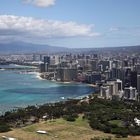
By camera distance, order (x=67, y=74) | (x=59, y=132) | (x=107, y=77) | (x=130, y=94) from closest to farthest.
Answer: (x=59, y=132)
(x=130, y=94)
(x=107, y=77)
(x=67, y=74)

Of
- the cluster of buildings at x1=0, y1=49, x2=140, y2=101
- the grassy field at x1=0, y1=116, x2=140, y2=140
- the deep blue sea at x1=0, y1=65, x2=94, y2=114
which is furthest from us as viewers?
the cluster of buildings at x1=0, y1=49, x2=140, y2=101

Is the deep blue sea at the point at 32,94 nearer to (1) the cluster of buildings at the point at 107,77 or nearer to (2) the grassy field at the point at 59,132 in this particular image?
(1) the cluster of buildings at the point at 107,77

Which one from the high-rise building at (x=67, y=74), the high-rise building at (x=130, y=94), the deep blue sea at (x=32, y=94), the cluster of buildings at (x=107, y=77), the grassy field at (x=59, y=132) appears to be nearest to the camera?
the grassy field at (x=59, y=132)

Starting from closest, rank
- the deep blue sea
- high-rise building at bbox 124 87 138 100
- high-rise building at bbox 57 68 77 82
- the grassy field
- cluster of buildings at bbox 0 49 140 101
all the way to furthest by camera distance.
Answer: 1. the grassy field
2. the deep blue sea
3. high-rise building at bbox 124 87 138 100
4. cluster of buildings at bbox 0 49 140 101
5. high-rise building at bbox 57 68 77 82

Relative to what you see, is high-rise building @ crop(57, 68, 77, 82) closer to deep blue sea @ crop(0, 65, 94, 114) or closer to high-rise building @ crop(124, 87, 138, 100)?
deep blue sea @ crop(0, 65, 94, 114)

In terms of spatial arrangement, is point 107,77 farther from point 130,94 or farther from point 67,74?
point 130,94

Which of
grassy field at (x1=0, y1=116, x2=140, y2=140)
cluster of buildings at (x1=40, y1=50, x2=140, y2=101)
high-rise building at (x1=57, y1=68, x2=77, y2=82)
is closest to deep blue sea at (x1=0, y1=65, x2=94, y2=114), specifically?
cluster of buildings at (x1=40, y1=50, x2=140, y2=101)

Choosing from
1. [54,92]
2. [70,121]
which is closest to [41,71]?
[54,92]

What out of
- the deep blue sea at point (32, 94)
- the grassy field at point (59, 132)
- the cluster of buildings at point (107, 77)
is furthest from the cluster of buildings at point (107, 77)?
the grassy field at point (59, 132)

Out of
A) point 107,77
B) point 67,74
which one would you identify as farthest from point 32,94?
point 67,74
